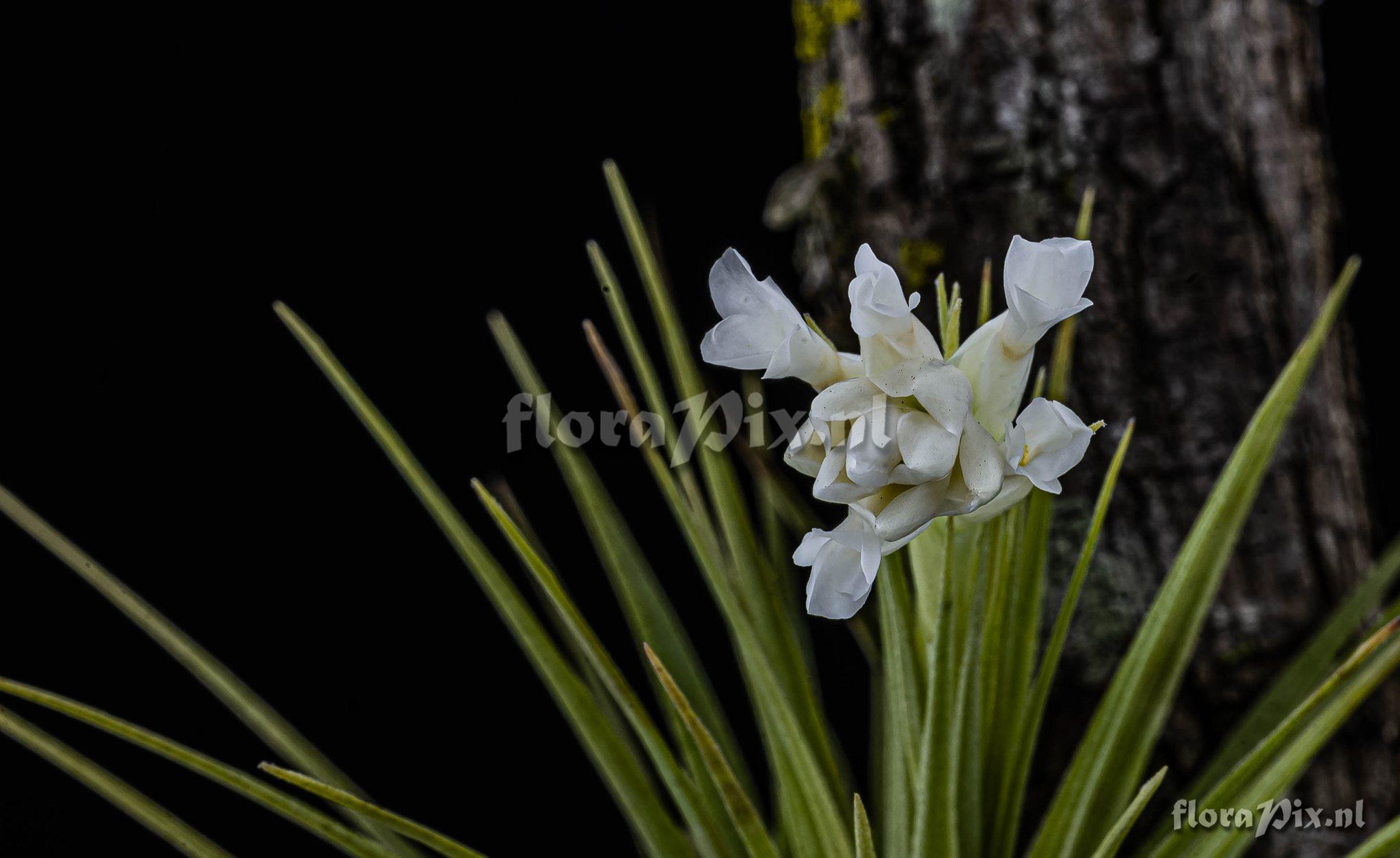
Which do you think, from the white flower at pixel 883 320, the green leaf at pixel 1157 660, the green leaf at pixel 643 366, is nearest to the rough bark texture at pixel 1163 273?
the green leaf at pixel 1157 660

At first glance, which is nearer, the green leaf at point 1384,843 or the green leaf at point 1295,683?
the green leaf at point 1384,843

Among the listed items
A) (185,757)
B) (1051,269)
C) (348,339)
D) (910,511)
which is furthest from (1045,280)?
(348,339)

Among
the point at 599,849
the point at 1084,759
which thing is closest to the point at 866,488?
the point at 1084,759

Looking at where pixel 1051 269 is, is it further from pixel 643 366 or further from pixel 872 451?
pixel 643 366

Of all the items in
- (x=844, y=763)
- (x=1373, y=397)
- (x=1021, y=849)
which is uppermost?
(x=1373, y=397)

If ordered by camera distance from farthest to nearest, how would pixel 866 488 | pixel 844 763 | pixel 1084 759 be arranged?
pixel 844 763 < pixel 1084 759 < pixel 866 488

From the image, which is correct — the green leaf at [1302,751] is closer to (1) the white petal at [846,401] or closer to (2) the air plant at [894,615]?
(2) the air plant at [894,615]

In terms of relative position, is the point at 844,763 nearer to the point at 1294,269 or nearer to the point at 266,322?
the point at 1294,269
